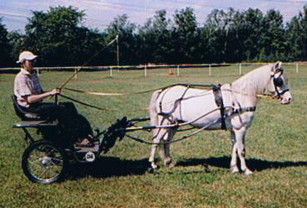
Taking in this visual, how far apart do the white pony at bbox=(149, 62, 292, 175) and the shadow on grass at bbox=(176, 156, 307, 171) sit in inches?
26.3

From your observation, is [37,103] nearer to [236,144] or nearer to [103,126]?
[236,144]

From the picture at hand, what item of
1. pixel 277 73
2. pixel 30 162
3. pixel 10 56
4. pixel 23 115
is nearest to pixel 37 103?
pixel 23 115

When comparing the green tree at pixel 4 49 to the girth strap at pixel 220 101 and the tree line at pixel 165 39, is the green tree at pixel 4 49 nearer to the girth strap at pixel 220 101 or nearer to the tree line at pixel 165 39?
the tree line at pixel 165 39

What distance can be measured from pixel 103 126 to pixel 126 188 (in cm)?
704

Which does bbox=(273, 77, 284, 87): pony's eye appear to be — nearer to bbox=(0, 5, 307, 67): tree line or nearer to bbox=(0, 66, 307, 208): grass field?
bbox=(0, 66, 307, 208): grass field

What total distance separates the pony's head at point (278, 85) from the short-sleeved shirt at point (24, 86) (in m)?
4.29

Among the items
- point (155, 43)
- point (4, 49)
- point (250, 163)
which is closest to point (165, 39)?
point (155, 43)

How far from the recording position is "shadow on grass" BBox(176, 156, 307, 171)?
9438mm

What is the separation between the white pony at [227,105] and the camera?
8750 mm

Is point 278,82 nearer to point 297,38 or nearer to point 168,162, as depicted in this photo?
point 168,162

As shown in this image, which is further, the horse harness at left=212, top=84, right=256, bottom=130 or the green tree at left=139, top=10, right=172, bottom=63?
the green tree at left=139, top=10, right=172, bottom=63

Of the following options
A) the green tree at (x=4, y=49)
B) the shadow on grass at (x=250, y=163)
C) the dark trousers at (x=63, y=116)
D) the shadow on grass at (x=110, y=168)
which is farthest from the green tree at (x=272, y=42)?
the dark trousers at (x=63, y=116)

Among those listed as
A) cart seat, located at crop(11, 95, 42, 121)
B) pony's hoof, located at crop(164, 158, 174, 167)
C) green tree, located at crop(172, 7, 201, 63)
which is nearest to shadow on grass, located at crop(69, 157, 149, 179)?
pony's hoof, located at crop(164, 158, 174, 167)

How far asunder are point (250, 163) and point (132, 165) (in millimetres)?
2452
